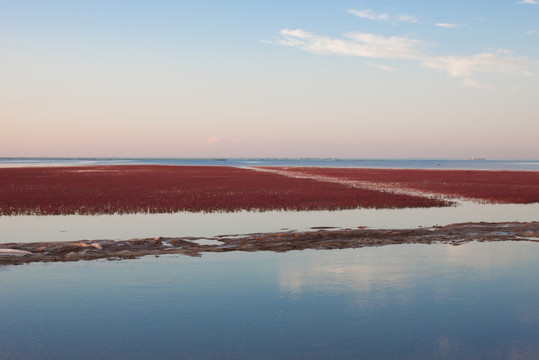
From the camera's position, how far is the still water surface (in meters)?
7.29

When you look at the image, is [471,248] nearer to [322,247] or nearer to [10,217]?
[322,247]

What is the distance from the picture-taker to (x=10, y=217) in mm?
22859

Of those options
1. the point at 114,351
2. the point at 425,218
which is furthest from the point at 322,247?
the point at 425,218

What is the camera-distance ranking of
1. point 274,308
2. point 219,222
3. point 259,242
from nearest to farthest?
point 274,308, point 259,242, point 219,222

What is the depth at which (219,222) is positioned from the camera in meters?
21.1

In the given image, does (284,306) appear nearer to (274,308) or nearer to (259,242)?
(274,308)

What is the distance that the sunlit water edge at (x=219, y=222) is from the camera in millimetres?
18078

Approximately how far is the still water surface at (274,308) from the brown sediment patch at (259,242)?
109 centimetres

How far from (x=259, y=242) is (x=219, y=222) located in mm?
5909

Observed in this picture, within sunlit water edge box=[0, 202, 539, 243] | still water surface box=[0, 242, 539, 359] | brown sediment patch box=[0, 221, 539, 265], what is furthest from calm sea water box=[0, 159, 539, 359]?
sunlit water edge box=[0, 202, 539, 243]

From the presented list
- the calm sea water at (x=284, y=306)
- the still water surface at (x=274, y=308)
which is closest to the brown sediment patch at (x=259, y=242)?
the calm sea water at (x=284, y=306)

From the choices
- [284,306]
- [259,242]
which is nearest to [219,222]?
[259,242]

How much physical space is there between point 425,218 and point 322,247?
33.4 ft

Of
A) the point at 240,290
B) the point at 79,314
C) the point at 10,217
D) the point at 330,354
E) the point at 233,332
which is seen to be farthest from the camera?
the point at 10,217
